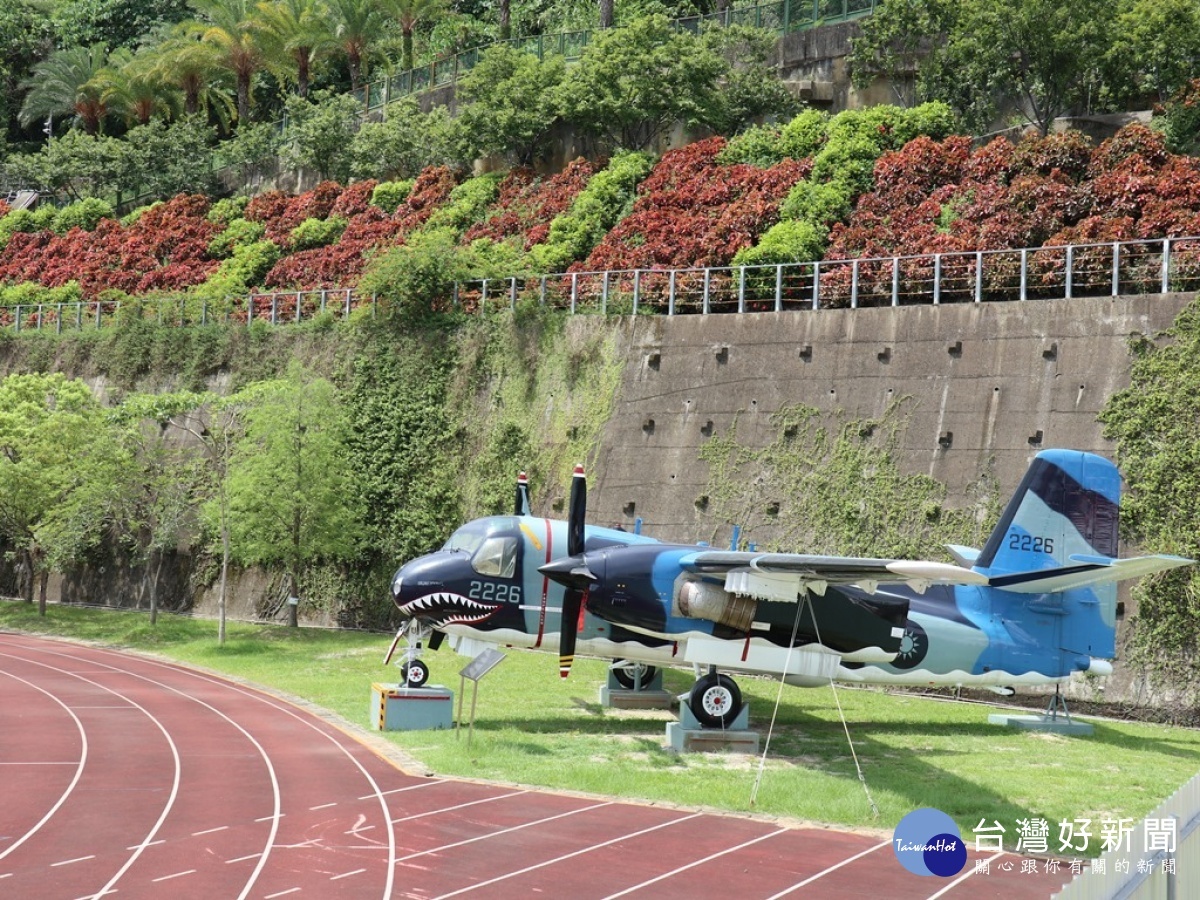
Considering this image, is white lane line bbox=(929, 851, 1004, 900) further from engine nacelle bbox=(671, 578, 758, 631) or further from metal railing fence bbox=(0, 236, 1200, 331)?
metal railing fence bbox=(0, 236, 1200, 331)

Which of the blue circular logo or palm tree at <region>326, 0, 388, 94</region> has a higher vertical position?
palm tree at <region>326, 0, 388, 94</region>

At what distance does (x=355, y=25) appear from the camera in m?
68.5

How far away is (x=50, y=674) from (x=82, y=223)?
1814 inches

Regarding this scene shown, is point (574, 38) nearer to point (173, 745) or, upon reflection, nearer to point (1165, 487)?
point (1165, 487)

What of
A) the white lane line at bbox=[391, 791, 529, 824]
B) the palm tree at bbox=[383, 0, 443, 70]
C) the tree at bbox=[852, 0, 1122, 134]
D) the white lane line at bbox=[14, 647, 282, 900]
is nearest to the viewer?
the white lane line at bbox=[14, 647, 282, 900]

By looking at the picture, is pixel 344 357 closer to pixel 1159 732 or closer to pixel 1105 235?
pixel 1105 235

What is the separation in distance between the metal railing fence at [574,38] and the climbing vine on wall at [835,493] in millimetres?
24645

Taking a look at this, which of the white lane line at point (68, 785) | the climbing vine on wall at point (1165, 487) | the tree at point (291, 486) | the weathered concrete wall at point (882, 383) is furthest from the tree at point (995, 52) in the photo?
the white lane line at point (68, 785)

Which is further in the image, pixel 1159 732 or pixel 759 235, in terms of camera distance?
pixel 759 235

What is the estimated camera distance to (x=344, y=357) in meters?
44.3

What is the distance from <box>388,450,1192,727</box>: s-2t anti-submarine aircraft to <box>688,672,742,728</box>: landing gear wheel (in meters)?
0.03

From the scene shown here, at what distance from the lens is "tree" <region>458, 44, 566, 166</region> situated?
5491 centimetres

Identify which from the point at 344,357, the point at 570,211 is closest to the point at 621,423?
the point at 344,357

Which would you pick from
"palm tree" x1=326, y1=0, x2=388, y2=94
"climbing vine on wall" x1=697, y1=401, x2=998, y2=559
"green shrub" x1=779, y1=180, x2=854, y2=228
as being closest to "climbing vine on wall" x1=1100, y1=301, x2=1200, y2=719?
"climbing vine on wall" x1=697, y1=401, x2=998, y2=559
